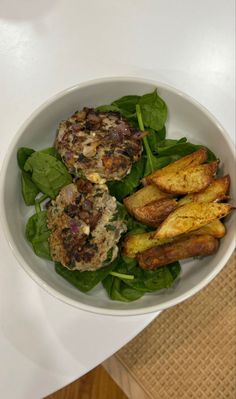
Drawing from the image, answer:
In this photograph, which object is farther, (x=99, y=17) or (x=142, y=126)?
(x=99, y=17)

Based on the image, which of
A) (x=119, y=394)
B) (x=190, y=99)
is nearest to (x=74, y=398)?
(x=119, y=394)

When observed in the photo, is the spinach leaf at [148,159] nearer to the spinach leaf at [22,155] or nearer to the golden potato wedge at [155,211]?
the golden potato wedge at [155,211]

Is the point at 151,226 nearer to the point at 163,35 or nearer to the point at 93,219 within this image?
the point at 93,219

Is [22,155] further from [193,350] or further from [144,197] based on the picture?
[193,350]

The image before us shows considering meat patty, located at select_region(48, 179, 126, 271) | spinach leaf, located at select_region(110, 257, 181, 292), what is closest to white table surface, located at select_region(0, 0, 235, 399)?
meat patty, located at select_region(48, 179, 126, 271)

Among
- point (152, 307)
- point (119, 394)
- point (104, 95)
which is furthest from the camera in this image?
point (119, 394)

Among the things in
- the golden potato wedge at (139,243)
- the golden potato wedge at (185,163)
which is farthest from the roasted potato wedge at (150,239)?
the golden potato wedge at (185,163)

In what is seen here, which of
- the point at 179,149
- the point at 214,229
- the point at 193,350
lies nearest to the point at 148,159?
the point at 179,149
